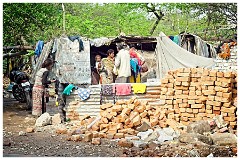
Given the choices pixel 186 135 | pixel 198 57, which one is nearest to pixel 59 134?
pixel 186 135

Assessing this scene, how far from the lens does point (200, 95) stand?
7.69m

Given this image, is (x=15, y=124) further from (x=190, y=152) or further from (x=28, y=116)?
(x=190, y=152)

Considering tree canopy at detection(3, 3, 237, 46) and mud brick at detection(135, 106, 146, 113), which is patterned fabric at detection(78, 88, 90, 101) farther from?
tree canopy at detection(3, 3, 237, 46)

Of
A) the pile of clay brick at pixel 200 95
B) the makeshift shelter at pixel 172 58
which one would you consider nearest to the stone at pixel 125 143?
the pile of clay brick at pixel 200 95

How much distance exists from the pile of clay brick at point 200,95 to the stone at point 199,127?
379mm

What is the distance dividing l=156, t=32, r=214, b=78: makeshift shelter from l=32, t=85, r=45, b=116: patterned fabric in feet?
10.3

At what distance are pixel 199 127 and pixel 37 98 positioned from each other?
11.9 feet

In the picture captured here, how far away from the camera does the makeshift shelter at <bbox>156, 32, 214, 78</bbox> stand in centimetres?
1021

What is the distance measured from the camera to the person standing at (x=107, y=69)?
10.1 meters

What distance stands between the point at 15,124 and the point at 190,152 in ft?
13.8

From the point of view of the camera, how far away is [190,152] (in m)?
5.98

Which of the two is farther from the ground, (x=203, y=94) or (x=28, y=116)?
(x=203, y=94)

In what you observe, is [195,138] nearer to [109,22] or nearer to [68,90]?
[68,90]

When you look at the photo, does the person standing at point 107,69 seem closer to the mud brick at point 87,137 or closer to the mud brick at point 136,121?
Answer: the mud brick at point 136,121
